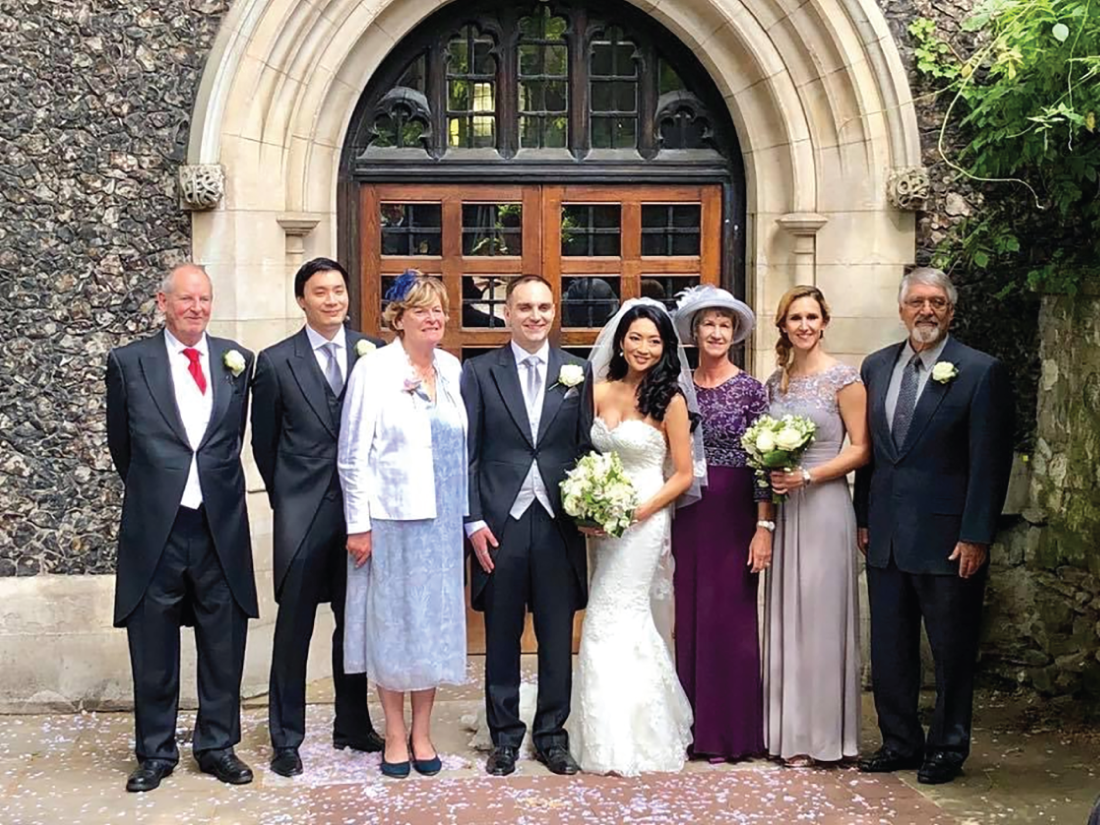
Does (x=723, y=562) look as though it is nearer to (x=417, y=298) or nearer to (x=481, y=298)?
(x=417, y=298)

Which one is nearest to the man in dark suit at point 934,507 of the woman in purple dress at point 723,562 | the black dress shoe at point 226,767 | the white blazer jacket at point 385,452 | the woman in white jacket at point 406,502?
the woman in purple dress at point 723,562

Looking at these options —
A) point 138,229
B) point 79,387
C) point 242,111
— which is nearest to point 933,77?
point 242,111

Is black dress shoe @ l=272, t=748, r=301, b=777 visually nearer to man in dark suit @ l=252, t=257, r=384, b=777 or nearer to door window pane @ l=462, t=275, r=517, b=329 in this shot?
man in dark suit @ l=252, t=257, r=384, b=777

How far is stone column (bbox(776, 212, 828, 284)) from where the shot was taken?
638 centimetres

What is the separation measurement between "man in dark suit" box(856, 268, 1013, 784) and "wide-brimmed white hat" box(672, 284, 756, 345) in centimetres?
50

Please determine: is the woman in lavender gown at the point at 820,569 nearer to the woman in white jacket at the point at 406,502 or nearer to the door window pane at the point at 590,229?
the woman in white jacket at the point at 406,502

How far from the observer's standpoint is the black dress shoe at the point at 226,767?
5.21 metres

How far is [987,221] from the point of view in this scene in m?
6.32

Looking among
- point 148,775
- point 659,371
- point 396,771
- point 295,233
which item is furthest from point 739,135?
point 148,775

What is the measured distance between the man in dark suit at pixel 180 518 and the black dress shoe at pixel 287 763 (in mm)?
120

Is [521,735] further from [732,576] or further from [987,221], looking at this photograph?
[987,221]

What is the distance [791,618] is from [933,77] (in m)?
2.36

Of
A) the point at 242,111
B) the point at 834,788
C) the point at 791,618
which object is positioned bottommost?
the point at 834,788

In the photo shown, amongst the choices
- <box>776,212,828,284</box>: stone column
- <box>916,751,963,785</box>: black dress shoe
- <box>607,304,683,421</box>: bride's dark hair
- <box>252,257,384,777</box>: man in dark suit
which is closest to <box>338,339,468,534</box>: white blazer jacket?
<box>252,257,384,777</box>: man in dark suit
